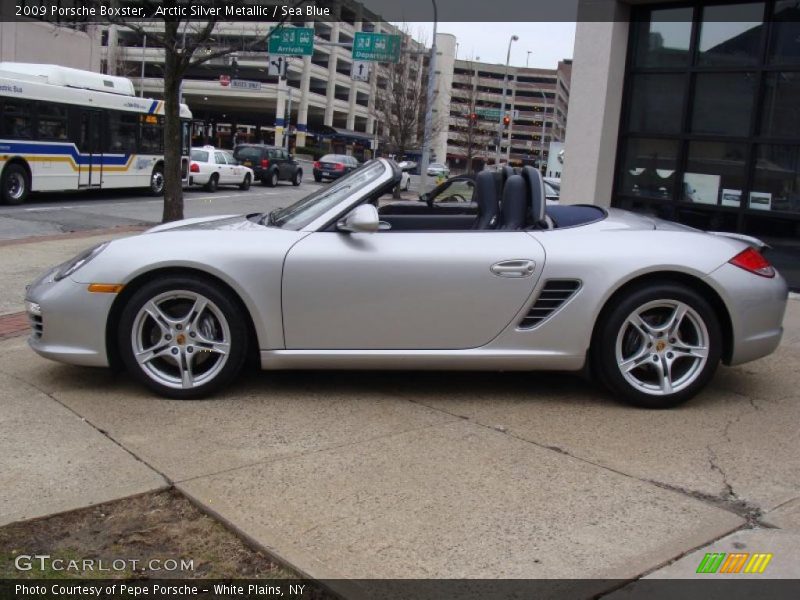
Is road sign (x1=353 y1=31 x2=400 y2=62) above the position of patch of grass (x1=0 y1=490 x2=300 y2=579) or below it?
above

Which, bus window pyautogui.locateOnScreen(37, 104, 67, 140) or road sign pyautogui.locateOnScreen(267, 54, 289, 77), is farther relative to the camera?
road sign pyautogui.locateOnScreen(267, 54, 289, 77)

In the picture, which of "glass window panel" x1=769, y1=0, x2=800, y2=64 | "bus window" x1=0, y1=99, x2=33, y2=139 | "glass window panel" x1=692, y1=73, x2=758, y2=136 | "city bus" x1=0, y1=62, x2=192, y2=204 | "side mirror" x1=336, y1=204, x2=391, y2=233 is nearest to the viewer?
"side mirror" x1=336, y1=204, x2=391, y2=233

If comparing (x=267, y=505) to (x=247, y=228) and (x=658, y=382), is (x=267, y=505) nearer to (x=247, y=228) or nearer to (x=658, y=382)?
(x=247, y=228)

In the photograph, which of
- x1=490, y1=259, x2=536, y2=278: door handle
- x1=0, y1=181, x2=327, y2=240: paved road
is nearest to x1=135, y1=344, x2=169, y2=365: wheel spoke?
x1=490, y1=259, x2=536, y2=278: door handle

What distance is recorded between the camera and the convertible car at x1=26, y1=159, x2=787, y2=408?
175 inches

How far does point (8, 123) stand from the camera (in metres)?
18.0

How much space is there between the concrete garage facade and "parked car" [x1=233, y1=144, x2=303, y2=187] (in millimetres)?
23673

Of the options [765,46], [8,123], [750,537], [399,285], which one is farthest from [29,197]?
[750,537]

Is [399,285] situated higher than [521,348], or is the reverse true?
[399,285]

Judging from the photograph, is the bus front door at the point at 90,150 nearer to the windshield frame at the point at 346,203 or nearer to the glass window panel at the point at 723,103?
the glass window panel at the point at 723,103

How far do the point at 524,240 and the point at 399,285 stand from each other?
76cm

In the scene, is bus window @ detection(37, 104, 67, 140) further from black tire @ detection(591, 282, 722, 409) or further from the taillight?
the taillight

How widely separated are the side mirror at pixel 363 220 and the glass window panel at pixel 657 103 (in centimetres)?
723

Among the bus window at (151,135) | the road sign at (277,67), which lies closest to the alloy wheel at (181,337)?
the bus window at (151,135)
